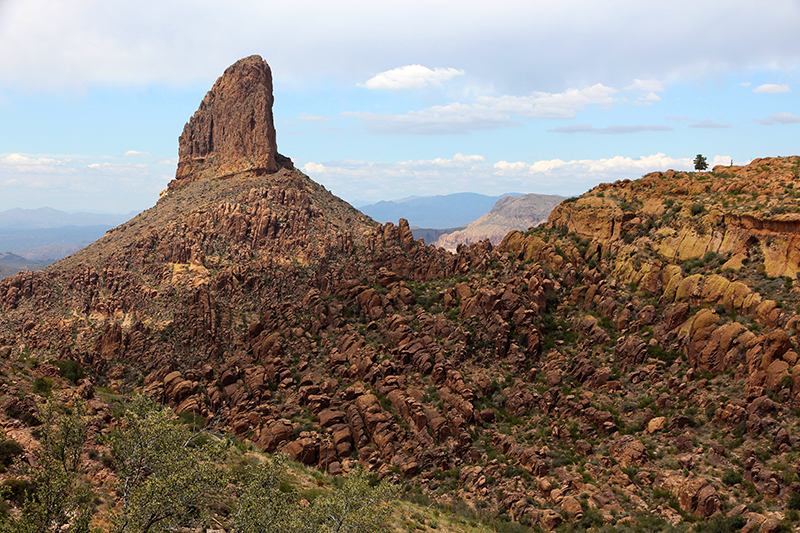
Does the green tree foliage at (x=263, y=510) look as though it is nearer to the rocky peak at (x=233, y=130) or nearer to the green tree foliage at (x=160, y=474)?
the green tree foliage at (x=160, y=474)

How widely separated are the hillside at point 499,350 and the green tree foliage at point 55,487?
26.1 ft

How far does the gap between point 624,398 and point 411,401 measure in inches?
864

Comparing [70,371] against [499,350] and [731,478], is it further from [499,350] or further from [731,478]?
[731,478]

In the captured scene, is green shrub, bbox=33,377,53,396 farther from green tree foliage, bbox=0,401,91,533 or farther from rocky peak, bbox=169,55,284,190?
rocky peak, bbox=169,55,284,190

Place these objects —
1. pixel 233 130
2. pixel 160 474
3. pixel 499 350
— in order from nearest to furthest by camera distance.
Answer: pixel 160 474 < pixel 499 350 < pixel 233 130

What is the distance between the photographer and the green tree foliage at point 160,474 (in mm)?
21172

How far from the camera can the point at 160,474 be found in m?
23.1

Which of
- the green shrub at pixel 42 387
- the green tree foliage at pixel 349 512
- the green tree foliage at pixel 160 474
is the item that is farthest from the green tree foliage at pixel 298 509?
the green shrub at pixel 42 387

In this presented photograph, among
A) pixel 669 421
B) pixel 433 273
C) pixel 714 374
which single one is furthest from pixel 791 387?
pixel 433 273

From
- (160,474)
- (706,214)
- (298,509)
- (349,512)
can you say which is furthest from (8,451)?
(706,214)

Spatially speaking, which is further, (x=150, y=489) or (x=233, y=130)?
(x=233, y=130)

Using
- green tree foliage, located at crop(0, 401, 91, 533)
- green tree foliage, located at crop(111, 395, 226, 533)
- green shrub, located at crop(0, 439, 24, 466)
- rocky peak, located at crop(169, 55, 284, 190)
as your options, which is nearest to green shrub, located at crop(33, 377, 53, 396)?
green shrub, located at crop(0, 439, 24, 466)

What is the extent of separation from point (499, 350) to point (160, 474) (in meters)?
44.1

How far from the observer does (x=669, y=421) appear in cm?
4225
